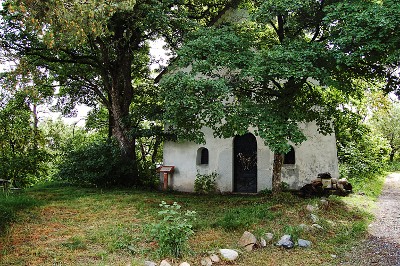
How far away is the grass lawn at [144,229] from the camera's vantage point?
5.96 meters

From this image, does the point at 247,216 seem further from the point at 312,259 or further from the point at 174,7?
the point at 174,7

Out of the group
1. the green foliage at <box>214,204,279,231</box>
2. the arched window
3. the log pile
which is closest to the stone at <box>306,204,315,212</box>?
the green foliage at <box>214,204,279,231</box>

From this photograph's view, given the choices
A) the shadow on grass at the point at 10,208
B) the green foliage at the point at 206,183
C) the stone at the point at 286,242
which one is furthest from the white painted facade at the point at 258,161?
the stone at the point at 286,242

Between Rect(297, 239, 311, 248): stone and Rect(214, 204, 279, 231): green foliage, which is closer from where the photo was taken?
Rect(297, 239, 311, 248): stone

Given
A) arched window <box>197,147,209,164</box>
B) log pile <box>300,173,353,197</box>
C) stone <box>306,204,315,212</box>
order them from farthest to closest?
arched window <box>197,147,209,164</box> < log pile <box>300,173,353,197</box> < stone <box>306,204,315,212</box>

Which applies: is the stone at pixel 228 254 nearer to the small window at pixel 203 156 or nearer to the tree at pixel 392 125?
the small window at pixel 203 156

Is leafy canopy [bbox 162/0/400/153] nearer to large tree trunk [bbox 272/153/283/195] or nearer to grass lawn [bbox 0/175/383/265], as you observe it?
large tree trunk [bbox 272/153/283/195]

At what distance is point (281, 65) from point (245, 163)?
24.1ft

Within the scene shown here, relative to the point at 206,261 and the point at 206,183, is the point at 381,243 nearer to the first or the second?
the point at 206,261

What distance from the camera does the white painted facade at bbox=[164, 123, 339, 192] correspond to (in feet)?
44.8

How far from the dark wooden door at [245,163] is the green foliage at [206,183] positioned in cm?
96

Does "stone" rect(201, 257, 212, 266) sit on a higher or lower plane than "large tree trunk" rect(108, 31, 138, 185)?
lower

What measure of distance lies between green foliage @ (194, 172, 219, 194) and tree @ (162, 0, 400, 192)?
436cm

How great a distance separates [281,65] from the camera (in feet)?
27.1
